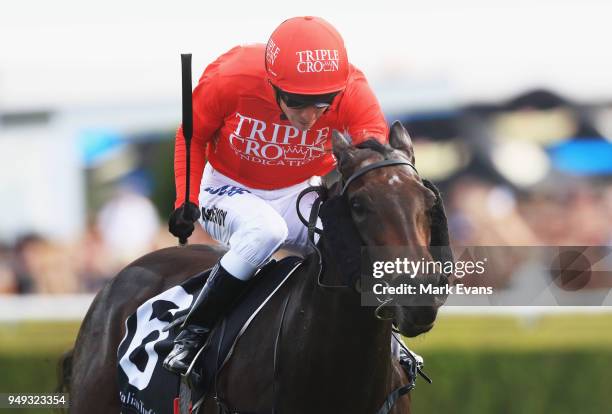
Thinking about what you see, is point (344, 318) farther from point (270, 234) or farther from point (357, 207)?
point (270, 234)

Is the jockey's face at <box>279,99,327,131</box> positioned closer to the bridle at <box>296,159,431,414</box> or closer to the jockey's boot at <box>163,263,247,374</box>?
the bridle at <box>296,159,431,414</box>

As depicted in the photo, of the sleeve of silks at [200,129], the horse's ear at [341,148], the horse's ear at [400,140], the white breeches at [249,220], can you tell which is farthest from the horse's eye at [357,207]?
the sleeve of silks at [200,129]

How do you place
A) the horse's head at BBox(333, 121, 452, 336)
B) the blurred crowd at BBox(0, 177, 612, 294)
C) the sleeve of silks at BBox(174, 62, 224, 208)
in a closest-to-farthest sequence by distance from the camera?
the horse's head at BBox(333, 121, 452, 336), the sleeve of silks at BBox(174, 62, 224, 208), the blurred crowd at BBox(0, 177, 612, 294)

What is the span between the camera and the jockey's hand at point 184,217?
16.8 ft

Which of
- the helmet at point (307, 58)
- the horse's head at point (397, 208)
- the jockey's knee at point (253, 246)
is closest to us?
the horse's head at point (397, 208)

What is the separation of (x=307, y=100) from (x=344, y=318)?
35.3 inches

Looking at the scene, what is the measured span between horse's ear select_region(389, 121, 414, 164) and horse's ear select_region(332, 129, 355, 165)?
160 mm

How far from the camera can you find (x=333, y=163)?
17.4 ft

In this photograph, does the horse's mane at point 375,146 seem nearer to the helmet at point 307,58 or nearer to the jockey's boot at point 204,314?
the helmet at point 307,58

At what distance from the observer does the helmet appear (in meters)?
4.54

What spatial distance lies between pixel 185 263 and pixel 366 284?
2.00 meters

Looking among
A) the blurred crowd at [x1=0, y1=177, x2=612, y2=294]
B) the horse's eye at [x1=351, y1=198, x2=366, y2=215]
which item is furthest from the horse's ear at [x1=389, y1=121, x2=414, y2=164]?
the blurred crowd at [x1=0, y1=177, x2=612, y2=294]

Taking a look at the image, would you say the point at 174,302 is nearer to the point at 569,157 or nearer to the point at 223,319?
the point at 223,319

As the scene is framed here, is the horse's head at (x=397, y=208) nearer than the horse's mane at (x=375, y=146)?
Yes
